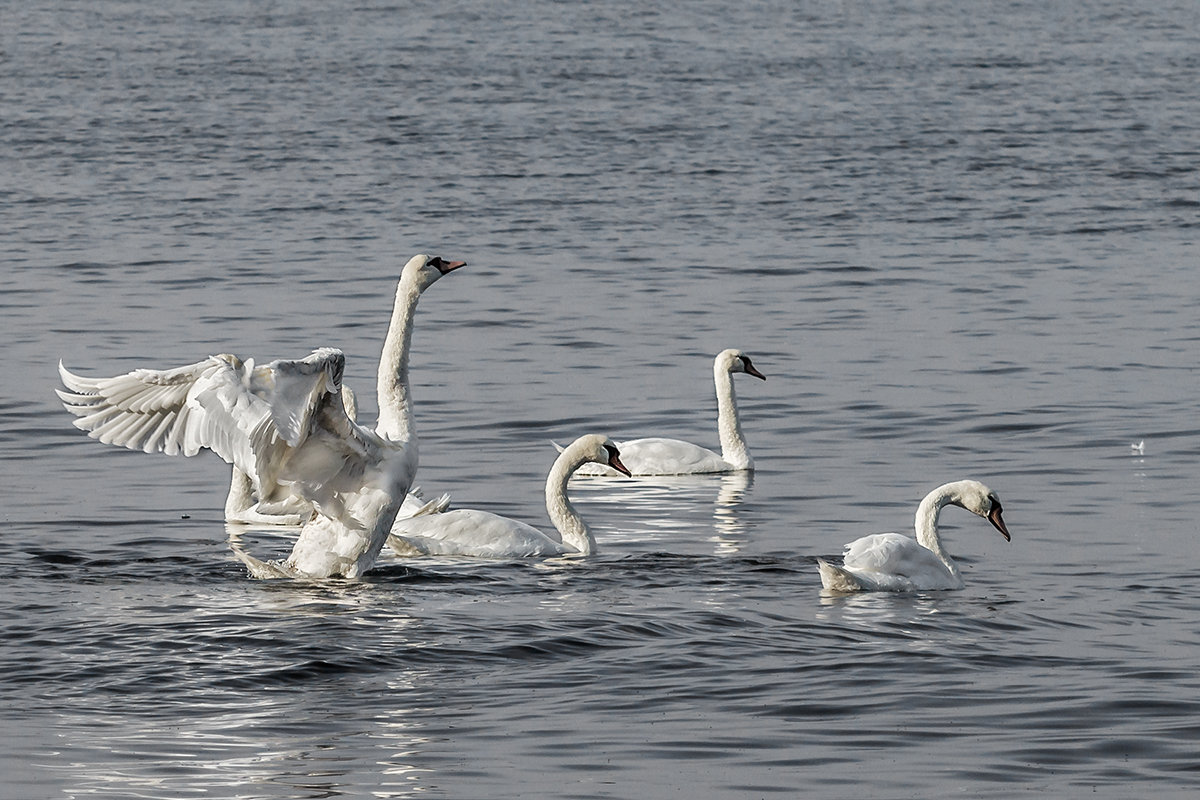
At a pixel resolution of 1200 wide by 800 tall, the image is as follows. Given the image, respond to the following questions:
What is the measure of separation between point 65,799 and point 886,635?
425 centimetres

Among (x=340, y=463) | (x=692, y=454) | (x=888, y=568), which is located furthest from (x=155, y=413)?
(x=692, y=454)

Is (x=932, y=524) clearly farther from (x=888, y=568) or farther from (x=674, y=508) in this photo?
(x=674, y=508)

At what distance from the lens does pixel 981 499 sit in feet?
41.2

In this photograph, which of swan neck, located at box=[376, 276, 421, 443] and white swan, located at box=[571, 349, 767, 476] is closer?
swan neck, located at box=[376, 276, 421, 443]

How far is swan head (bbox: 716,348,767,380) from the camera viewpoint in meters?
16.7

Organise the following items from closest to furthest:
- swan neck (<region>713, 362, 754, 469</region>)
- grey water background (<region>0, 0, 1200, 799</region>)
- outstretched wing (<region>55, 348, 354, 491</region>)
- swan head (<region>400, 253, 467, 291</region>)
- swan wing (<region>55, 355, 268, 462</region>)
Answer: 1. grey water background (<region>0, 0, 1200, 799</region>)
2. outstretched wing (<region>55, 348, 354, 491</region>)
3. swan wing (<region>55, 355, 268, 462</region>)
4. swan head (<region>400, 253, 467, 291</region>)
5. swan neck (<region>713, 362, 754, 469</region>)

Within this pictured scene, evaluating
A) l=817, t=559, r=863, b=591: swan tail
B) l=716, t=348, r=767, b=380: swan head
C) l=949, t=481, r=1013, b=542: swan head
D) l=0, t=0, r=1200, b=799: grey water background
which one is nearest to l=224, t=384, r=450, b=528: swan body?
l=0, t=0, r=1200, b=799: grey water background

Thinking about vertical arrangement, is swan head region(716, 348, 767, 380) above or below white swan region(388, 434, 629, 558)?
above

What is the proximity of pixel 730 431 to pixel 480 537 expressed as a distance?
390 centimetres

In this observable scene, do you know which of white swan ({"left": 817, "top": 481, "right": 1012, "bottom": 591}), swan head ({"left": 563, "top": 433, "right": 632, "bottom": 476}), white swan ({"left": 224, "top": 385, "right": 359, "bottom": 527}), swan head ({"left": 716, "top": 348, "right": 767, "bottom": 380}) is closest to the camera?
white swan ({"left": 817, "top": 481, "right": 1012, "bottom": 591})

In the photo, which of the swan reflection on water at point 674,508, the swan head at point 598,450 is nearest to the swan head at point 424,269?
the swan head at point 598,450

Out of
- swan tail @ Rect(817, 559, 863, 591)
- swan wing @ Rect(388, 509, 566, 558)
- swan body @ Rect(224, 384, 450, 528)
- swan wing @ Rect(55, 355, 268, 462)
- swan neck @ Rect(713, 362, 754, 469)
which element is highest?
swan wing @ Rect(55, 355, 268, 462)

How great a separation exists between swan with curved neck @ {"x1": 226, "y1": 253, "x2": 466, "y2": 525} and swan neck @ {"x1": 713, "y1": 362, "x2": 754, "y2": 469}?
3.12 m

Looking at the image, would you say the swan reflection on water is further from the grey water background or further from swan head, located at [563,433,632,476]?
swan head, located at [563,433,632,476]
